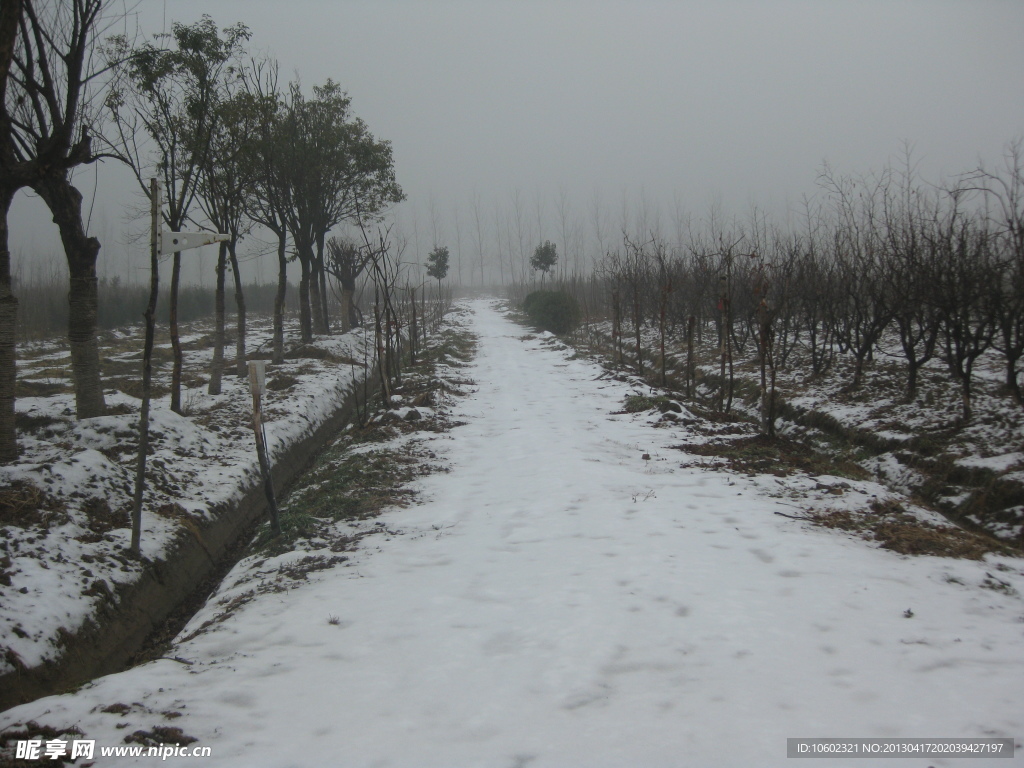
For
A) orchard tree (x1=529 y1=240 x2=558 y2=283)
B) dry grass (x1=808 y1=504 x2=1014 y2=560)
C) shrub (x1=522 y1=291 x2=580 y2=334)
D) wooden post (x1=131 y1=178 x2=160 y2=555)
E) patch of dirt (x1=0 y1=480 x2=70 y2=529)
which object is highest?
orchard tree (x1=529 y1=240 x2=558 y2=283)

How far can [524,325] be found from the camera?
3231 cm

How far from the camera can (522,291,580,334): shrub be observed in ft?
85.8

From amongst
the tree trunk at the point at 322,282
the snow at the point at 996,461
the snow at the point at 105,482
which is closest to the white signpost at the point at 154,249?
the snow at the point at 105,482

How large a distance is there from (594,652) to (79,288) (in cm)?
720

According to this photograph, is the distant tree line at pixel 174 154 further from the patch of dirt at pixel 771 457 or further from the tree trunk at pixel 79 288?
the patch of dirt at pixel 771 457

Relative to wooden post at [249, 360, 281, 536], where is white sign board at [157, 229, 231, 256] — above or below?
above

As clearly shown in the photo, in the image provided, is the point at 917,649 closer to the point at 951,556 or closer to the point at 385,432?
the point at 951,556

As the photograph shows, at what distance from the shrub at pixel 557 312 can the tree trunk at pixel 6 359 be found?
21413 mm

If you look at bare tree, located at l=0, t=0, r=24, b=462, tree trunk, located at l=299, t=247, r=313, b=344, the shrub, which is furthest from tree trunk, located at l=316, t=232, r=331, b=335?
bare tree, located at l=0, t=0, r=24, b=462

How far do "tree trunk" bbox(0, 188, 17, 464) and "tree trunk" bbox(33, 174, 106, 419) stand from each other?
98 cm

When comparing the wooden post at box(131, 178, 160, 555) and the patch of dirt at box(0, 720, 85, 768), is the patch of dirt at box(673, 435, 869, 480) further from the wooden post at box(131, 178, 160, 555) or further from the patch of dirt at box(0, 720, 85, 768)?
the patch of dirt at box(0, 720, 85, 768)

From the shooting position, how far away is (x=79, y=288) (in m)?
7.02

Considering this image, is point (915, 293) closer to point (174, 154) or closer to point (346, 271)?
point (174, 154)

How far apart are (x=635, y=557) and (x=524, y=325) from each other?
92.0ft
